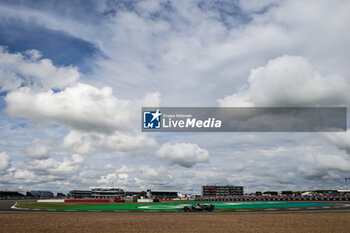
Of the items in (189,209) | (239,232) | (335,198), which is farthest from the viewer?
(335,198)

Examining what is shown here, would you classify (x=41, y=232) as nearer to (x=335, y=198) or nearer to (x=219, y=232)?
(x=219, y=232)

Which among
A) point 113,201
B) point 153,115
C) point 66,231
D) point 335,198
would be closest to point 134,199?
point 113,201

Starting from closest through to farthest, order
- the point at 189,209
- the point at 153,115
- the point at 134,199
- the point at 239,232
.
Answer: the point at 239,232 < the point at 189,209 < the point at 153,115 < the point at 134,199

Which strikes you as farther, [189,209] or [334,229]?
[189,209]

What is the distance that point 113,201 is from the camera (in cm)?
10719

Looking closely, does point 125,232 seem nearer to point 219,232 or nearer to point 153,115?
point 219,232

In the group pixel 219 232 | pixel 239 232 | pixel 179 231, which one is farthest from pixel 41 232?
pixel 239 232

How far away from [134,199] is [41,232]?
8910 cm

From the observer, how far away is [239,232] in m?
24.4

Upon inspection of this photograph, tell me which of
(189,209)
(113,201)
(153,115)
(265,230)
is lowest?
(113,201)

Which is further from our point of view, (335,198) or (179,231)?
(335,198)

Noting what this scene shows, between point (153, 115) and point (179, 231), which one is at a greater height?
point (153, 115)

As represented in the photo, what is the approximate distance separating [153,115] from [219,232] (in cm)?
3684

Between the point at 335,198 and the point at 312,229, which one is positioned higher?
the point at 312,229
